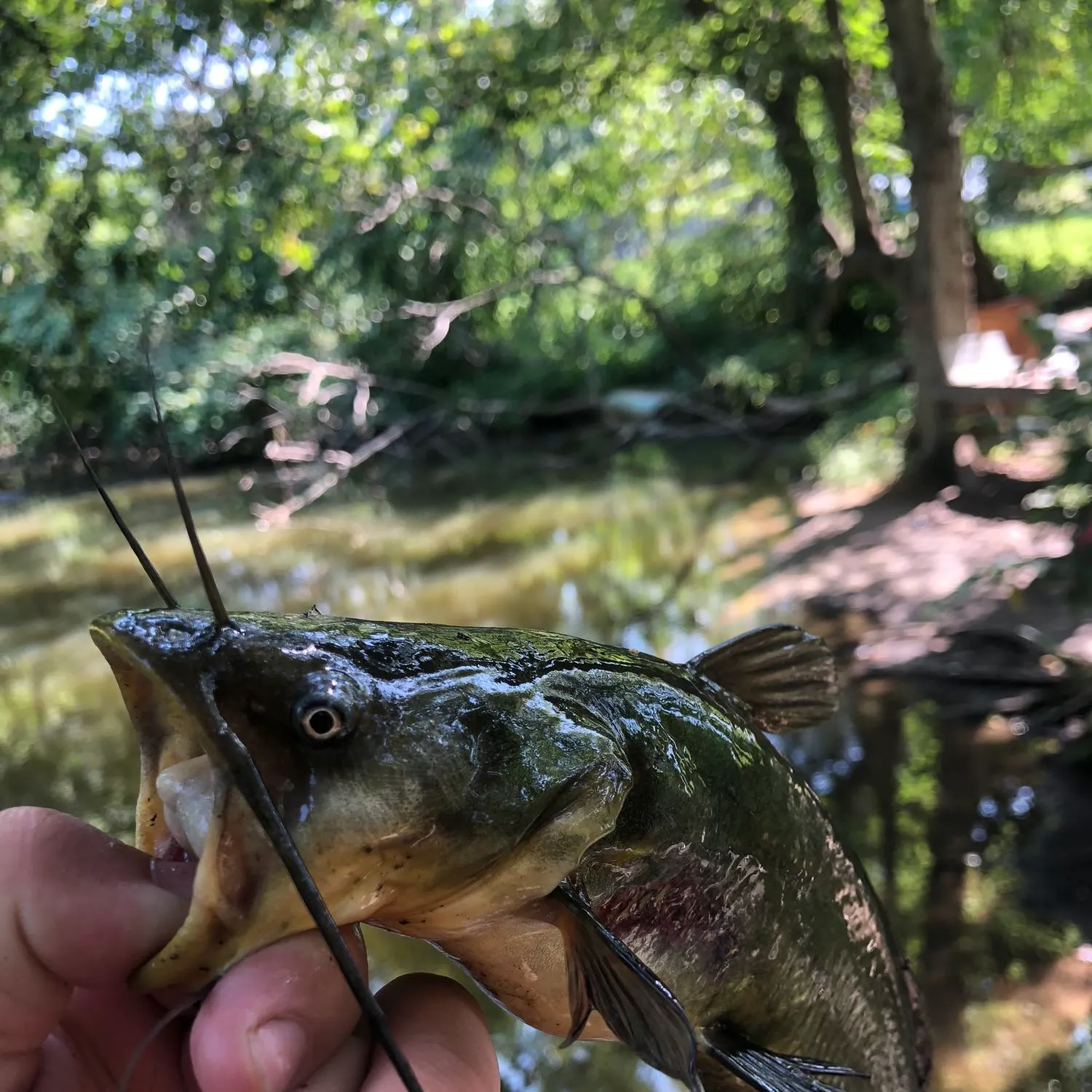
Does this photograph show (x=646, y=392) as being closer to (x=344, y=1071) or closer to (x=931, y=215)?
(x=931, y=215)

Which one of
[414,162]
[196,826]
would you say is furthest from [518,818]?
[414,162]

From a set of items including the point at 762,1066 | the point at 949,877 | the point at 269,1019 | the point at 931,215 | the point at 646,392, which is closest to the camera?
the point at 269,1019

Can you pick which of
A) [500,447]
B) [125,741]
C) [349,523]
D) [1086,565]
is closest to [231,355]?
[349,523]

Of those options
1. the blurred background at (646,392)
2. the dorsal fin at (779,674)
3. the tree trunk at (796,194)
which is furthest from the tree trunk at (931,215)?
the dorsal fin at (779,674)

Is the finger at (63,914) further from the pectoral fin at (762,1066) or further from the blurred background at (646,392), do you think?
the pectoral fin at (762,1066)

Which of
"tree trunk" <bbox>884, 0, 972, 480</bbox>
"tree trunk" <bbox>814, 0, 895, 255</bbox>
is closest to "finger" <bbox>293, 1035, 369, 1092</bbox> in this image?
"tree trunk" <bbox>884, 0, 972, 480</bbox>

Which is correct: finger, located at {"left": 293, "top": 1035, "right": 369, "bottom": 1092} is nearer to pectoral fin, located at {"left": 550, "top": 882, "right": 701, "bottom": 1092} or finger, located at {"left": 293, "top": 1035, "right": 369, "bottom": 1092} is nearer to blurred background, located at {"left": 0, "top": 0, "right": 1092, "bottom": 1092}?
pectoral fin, located at {"left": 550, "top": 882, "right": 701, "bottom": 1092}

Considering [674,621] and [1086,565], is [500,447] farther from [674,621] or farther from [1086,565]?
[1086,565]
